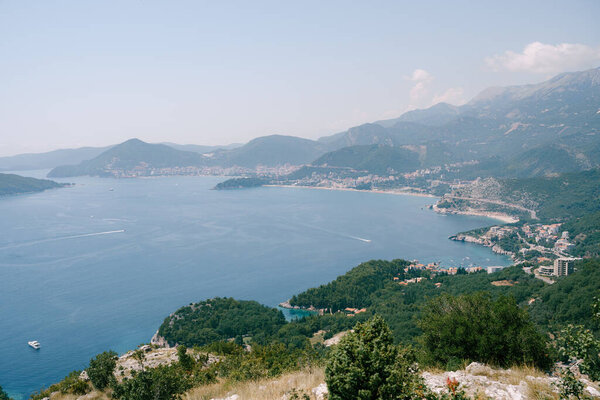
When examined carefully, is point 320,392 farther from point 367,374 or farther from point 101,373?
point 101,373

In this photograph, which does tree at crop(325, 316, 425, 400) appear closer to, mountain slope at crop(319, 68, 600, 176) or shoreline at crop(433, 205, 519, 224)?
shoreline at crop(433, 205, 519, 224)

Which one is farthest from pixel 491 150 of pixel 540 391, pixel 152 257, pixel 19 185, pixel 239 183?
pixel 540 391

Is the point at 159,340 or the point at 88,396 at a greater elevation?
the point at 88,396

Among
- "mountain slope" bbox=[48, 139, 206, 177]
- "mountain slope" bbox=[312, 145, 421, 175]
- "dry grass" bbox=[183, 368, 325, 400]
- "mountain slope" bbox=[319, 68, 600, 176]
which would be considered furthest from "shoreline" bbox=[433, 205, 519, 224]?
"mountain slope" bbox=[48, 139, 206, 177]

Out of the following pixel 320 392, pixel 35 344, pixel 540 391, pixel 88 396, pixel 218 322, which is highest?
pixel 540 391

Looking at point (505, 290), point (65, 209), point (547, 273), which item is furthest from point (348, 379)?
point (65, 209)

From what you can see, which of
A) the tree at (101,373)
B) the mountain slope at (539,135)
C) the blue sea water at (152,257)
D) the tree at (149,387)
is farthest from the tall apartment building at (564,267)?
the mountain slope at (539,135)

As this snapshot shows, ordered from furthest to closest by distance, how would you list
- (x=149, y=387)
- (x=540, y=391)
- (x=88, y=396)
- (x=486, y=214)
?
(x=486, y=214)
(x=88, y=396)
(x=149, y=387)
(x=540, y=391)

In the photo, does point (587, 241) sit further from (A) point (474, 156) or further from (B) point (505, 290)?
(A) point (474, 156)
